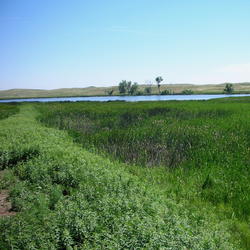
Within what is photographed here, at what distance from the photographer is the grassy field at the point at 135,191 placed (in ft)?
18.4

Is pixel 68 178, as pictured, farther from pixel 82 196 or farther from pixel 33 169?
pixel 82 196

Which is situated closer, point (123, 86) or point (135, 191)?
point (135, 191)

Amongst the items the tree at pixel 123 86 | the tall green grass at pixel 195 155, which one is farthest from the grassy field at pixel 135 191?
the tree at pixel 123 86

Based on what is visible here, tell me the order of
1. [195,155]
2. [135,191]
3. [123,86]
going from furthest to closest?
1. [123,86]
2. [195,155]
3. [135,191]

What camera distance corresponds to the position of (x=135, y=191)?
328 inches

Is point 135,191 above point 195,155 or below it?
above

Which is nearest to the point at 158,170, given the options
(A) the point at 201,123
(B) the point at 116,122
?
(A) the point at 201,123

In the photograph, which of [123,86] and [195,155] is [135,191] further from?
[123,86]

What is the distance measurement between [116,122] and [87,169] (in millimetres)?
16830

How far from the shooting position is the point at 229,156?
13.3 m

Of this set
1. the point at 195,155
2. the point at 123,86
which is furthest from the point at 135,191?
the point at 123,86

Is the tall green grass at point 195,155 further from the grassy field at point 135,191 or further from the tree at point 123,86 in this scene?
the tree at point 123,86

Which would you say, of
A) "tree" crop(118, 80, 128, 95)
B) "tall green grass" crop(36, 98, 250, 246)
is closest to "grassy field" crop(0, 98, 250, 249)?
"tall green grass" crop(36, 98, 250, 246)

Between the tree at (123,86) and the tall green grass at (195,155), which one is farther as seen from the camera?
the tree at (123,86)
